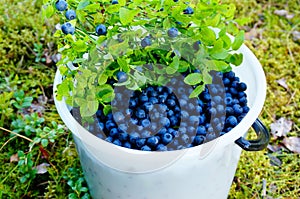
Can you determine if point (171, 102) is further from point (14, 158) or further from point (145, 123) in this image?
point (14, 158)

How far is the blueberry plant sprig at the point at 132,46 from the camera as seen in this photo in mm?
1033

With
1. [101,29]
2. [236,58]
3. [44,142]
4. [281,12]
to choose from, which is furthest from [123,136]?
[281,12]

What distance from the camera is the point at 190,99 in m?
1.12

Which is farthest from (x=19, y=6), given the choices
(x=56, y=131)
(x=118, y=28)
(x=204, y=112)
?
(x=204, y=112)

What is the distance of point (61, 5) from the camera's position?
1047 mm

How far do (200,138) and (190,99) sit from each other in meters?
0.10

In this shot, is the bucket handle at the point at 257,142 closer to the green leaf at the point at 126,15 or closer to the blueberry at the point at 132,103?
the blueberry at the point at 132,103

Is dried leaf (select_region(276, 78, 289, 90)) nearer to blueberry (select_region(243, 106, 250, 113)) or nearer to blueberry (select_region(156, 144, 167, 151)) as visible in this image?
blueberry (select_region(243, 106, 250, 113))

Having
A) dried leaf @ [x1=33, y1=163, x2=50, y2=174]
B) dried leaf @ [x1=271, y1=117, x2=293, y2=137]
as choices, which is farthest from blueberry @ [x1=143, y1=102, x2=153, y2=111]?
dried leaf @ [x1=271, y1=117, x2=293, y2=137]

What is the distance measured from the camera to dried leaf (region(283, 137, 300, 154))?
1.70 metres

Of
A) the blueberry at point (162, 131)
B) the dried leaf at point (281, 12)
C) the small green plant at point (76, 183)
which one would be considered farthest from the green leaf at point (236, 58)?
the dried leaf at point (281, 12)

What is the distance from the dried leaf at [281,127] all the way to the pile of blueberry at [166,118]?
64 cm

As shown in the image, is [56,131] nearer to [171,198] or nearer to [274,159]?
[171,198]

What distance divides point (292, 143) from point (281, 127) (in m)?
0.08
